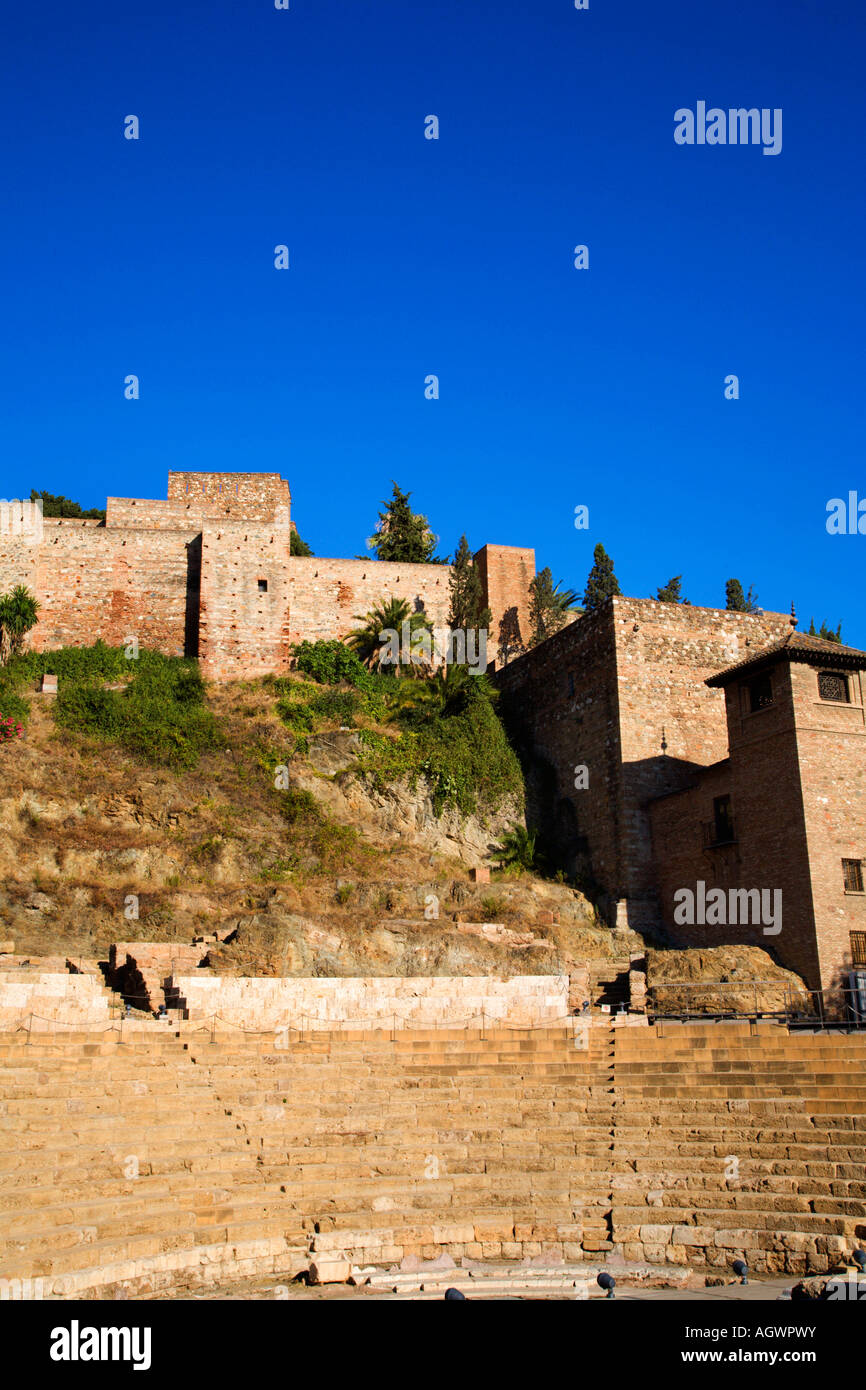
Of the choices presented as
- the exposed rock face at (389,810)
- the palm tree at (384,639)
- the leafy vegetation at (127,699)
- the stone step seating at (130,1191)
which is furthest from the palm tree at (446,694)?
the stone step seating at (130,1191)

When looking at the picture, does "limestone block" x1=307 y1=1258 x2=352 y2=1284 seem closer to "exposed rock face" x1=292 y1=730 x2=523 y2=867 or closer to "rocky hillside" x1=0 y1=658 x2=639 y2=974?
"rocky hillside" x1=0 y1=658 x2=639 y2=974

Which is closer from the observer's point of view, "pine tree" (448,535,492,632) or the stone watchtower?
the stone watchtower

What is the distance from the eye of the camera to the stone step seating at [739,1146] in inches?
493

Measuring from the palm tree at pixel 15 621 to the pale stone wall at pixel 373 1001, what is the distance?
669 inches

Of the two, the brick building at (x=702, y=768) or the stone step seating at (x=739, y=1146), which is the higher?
the brick building at (x=702, y=768)

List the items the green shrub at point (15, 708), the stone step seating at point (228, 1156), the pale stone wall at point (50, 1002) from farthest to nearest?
the green shrub at point (15, 708) < the pale stone wall at point (50, 1002) < the stone step seating at point (228, 1156)

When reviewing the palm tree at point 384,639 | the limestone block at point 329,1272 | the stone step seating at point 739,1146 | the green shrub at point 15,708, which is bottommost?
the limestone block at point 329,1272

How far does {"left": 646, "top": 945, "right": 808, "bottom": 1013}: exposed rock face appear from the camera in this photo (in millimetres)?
19688

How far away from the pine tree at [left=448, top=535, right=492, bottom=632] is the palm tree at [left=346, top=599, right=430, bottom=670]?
4.00 ft

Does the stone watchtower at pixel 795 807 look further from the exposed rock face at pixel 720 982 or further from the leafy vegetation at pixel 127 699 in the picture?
the leafy vegetation at pixel 127 699

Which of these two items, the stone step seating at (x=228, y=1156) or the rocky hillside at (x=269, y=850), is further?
the rocky hillside at (x=269, y=850)

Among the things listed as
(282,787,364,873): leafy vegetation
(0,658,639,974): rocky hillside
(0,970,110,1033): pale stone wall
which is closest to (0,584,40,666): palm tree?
(0,658,639,974): rocky hillside

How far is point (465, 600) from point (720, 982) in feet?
53.8
